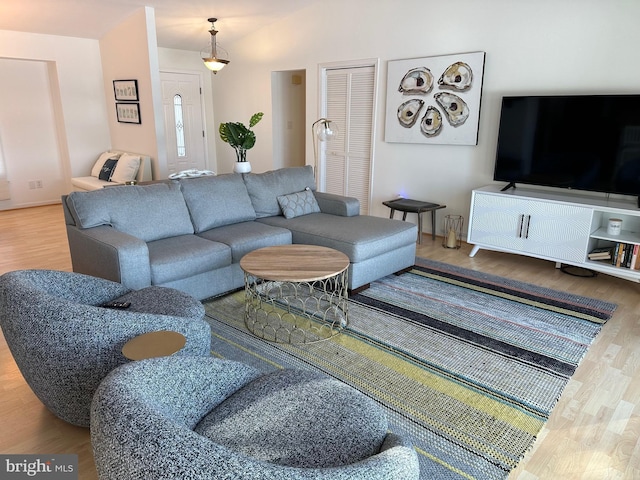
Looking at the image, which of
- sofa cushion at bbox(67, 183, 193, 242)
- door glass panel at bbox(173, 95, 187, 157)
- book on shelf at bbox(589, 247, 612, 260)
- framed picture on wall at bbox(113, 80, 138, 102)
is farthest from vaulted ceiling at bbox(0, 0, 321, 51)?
book on shelf at bbox(589, 247, 612, 260)

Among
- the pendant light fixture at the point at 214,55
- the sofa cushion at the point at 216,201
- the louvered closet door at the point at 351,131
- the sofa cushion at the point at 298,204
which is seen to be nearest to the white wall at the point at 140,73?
the pendant light fixture at the point at 214,55

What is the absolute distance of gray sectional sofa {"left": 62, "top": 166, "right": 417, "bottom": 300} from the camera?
2889 millimetres

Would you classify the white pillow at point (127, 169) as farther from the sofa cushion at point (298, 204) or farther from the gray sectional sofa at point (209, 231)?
the sofa cushion at point (298, 204)

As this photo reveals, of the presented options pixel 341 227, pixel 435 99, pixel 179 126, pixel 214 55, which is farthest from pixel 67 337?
pixel 179 126

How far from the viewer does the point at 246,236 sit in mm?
3424

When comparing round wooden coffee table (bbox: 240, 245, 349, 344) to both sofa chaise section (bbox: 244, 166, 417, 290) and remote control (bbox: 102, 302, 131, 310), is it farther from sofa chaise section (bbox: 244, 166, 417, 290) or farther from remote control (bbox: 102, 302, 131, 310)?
remote control (bbox: 102, 302, 131, 310)

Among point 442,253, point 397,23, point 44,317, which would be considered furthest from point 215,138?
→ point 44,317

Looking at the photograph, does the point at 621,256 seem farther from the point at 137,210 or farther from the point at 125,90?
the point at 125,90

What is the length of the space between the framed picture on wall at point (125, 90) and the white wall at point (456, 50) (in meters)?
1.75

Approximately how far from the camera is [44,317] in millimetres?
1671

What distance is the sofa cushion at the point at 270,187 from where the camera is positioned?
4.01 metres

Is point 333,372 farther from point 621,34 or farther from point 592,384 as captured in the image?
point 621,34

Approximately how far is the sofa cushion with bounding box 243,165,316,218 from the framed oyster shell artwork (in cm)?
154

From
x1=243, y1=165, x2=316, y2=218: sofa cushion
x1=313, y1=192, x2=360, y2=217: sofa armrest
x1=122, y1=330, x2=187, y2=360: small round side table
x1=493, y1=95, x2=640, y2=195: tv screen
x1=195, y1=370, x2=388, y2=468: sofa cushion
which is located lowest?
x1=195, y1=370, x2=388, y2=468: sofa cushion
